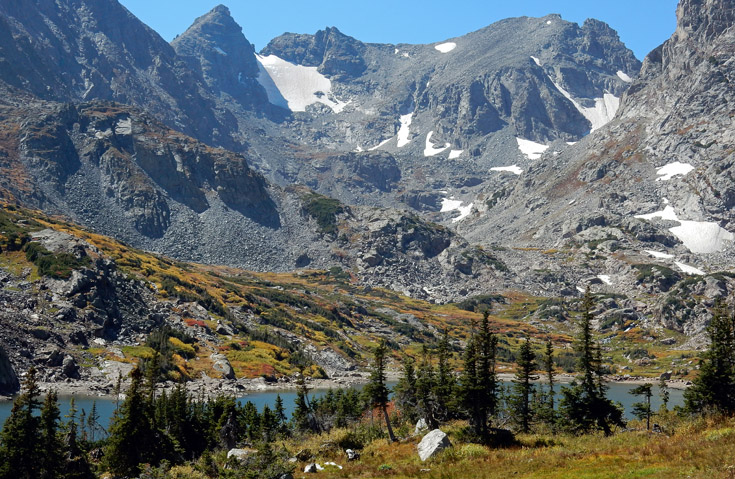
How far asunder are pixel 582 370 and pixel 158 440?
141 feet

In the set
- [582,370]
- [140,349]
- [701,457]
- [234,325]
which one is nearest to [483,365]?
[582,370]

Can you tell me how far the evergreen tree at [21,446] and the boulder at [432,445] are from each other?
31.3 meters

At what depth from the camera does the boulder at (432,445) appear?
1512 inches

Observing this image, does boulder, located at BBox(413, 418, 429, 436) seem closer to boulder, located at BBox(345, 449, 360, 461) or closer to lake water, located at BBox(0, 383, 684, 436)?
boulder, located at BBox(345, 449, 360, 461)

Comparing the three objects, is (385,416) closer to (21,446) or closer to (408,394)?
(408,394)

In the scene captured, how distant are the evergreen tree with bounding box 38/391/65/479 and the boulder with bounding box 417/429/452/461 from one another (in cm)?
3082

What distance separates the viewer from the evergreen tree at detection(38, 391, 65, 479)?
4538 centimetres

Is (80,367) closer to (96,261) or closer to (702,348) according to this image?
(96,261)

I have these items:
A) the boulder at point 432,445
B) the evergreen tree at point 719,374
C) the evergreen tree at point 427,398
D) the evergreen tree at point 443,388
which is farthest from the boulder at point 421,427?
the evergreen tree at point 719,374

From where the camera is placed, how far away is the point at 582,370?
5103cm

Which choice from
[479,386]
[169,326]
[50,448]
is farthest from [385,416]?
[169,326]

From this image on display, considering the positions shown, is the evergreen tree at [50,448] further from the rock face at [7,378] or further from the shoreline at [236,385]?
the rock face at [7,378]

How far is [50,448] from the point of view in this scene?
4597 centimetres

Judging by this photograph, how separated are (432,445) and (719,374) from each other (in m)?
27.5
